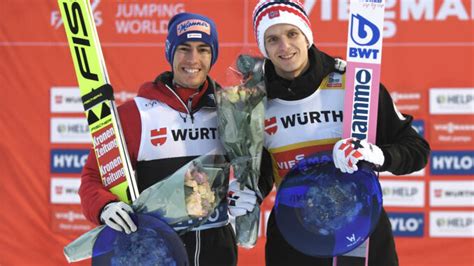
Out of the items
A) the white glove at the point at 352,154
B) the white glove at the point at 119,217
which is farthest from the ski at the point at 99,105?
the white glove at the point at 352,154

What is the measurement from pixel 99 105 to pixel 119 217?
0.51 metres

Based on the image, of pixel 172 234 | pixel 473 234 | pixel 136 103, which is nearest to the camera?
pixel 172 234

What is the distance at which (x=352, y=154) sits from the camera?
7.48 feet

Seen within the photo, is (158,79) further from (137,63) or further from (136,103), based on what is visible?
(137,63)

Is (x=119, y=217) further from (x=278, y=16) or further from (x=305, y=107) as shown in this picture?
(x=278, y=16)

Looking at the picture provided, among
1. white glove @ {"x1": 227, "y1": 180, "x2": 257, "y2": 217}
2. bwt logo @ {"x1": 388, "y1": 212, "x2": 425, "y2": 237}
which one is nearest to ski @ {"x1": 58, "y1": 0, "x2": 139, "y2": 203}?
white glove @ {"x1": 227, "y1": 180, "x2": 257, "y2": 217}

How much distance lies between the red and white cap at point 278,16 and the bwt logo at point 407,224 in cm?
255

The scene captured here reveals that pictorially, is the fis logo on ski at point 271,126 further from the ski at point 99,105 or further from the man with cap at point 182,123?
the ski at point 99,105

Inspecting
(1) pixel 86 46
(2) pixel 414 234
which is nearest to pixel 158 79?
(1) pixel 86 46

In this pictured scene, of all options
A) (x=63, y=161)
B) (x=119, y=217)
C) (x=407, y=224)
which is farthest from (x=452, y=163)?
(x=119, y=217)

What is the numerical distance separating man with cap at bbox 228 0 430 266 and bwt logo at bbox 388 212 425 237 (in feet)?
7.60

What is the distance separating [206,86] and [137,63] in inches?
89.2

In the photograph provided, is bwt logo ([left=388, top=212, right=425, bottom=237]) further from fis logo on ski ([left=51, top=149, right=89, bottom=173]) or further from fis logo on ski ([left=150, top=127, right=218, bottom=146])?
fis logo on ski ([left=150, top=127, right=218, bottom=146])

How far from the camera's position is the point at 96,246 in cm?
241
